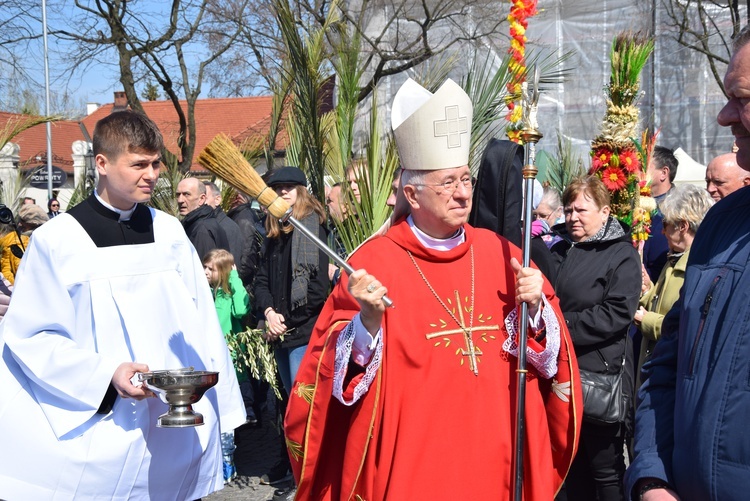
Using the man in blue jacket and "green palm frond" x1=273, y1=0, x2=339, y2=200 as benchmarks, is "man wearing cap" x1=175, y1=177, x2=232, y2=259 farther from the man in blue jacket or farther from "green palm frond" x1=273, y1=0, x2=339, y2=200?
the man in blue jacket

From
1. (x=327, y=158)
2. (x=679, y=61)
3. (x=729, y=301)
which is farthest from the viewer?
(x=679, y=61)

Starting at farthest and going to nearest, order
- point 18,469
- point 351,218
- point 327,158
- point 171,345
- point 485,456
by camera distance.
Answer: point 327,158, point 351,218, point 171,345, point 18,469, point 485,456

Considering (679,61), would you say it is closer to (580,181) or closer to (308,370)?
(580,181)

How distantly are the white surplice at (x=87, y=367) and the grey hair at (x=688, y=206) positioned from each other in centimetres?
275

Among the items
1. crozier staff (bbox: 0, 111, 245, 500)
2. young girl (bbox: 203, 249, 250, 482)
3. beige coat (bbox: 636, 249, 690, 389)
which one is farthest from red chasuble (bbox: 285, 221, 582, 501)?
young girl (bbox: 203, 249, 250, 482)

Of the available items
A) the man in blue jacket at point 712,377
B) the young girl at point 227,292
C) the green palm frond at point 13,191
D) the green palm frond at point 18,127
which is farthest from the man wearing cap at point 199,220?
the man in blue jacket at point 712,377

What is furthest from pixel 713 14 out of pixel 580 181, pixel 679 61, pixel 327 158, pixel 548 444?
pixel 548 444

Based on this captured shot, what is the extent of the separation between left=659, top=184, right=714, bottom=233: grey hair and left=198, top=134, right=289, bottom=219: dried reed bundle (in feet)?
8.30

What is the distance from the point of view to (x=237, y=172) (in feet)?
11.0

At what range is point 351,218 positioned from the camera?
5871mm

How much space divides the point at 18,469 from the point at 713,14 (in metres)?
16.6

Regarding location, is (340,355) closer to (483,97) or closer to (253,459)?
(483,97)

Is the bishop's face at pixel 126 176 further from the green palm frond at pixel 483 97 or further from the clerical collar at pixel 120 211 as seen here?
the green palm frond at pixel 483 97

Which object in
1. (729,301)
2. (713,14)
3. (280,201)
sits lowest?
(729,301)
